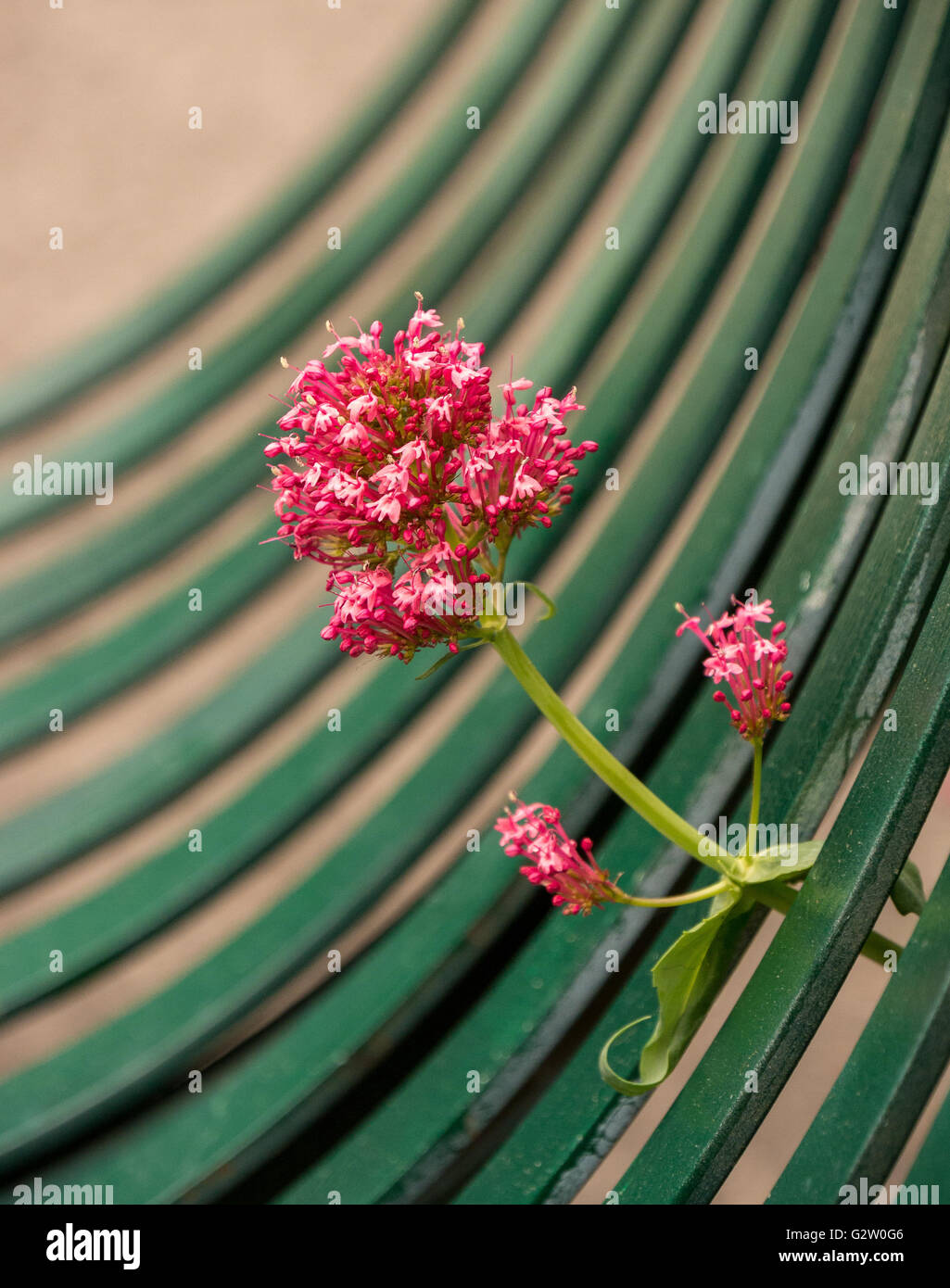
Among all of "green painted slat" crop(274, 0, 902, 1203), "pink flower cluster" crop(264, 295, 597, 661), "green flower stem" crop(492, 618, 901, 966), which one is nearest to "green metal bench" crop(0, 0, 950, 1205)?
"green painted slat" crop(274, 0, 902, 1203)

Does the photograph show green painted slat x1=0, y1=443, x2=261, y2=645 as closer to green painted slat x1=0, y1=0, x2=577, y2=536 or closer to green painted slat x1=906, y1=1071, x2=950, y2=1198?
green painted slat x1=0, y1=0, x2=577, y2=536

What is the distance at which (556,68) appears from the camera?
64.5 inches

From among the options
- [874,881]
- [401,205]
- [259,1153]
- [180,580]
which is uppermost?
[401,205]

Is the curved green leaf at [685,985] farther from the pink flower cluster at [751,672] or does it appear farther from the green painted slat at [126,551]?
the green painted slat at [126,551]

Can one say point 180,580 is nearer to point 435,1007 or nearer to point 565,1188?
point 435,1007

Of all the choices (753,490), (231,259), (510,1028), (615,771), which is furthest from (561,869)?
(231,259)

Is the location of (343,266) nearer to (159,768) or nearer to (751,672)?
(159,768)

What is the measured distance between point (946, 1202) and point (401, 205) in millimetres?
1405

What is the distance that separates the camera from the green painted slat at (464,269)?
160cm

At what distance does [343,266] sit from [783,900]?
120 centimetres

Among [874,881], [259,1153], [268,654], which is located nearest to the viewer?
[874,881]

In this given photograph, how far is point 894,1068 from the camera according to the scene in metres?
0.71

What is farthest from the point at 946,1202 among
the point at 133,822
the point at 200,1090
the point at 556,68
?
the point at 556,68

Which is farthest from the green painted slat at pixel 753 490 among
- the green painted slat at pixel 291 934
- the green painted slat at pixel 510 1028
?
the green painted slat at pixel 291 934
